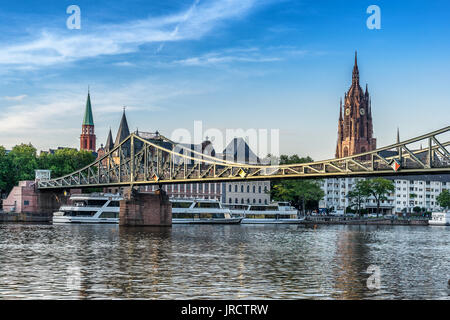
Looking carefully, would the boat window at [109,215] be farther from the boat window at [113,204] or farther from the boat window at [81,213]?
the boat window at [113,204]

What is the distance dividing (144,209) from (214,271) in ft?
193

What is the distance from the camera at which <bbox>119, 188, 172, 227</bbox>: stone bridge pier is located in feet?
315

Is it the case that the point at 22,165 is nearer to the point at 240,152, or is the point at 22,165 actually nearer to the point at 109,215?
the point at 109,215

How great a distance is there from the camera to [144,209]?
321ft

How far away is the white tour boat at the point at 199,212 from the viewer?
372ft

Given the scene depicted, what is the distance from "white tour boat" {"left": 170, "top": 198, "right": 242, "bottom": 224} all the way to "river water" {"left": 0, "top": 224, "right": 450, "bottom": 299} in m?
50.4

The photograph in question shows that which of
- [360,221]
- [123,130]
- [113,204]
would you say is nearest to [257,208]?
[360,221]

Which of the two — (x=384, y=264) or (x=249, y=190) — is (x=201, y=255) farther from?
(x=249, y=190)

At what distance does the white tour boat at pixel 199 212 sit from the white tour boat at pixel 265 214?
203 inches

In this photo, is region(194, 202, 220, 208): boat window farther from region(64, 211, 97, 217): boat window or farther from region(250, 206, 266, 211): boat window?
region(64, 211, 97, 217): boat window

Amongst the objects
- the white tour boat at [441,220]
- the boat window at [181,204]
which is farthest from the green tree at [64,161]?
the white tour boat at [441,220]
